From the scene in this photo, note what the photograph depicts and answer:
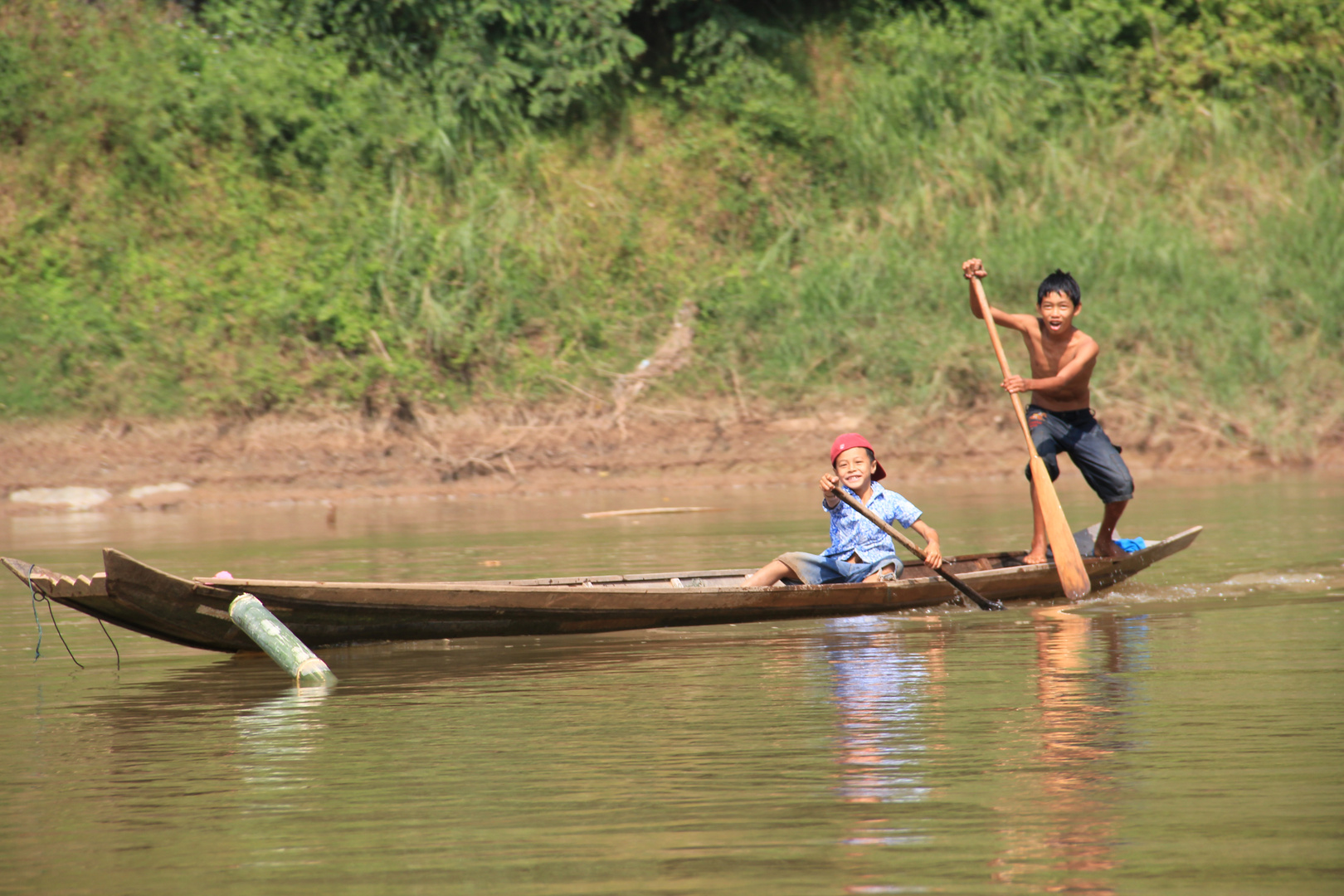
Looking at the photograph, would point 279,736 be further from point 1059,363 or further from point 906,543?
point 1059,363

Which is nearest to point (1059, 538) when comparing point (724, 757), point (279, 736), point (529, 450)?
point (724, 757)

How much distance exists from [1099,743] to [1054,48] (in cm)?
1508

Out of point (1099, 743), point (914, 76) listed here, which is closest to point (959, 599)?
point (1099, 743)

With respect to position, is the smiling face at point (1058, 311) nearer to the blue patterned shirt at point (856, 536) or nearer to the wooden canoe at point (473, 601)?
the wooden canoe at point (473, 601)

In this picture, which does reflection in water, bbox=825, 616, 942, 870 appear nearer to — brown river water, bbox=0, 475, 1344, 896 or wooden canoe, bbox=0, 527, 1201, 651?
brown river water, bbox=0, 475, 1344, 896

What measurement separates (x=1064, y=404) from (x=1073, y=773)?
4.11m

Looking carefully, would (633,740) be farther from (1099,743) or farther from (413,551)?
(413,551)

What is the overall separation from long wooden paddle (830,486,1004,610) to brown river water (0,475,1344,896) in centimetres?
12

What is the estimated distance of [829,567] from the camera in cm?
735

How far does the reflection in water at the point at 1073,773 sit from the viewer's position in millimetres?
3398

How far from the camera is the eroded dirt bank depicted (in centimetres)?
1366

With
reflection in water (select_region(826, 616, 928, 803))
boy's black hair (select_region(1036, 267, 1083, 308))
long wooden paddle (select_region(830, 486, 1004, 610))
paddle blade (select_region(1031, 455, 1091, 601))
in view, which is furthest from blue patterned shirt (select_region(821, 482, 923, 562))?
boy's black hair (select_region(1036, 267, 1083, 308))

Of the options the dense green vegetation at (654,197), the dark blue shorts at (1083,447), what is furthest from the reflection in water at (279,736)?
the dense green vegetation at (654,197)

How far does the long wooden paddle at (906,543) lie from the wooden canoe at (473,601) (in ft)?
0.30
